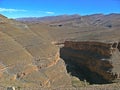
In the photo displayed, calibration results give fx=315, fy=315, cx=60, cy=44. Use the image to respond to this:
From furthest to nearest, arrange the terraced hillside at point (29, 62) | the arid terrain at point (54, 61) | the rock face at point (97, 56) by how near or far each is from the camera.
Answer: the rock face at point (97, 56), the arid terrain at point (54, 61), the terraced hillside at point (29, 62)

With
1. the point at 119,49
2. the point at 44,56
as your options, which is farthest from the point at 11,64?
the point at 119,49

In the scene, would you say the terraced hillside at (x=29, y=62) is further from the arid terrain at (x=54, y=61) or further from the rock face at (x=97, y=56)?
the rock face at (x=97, y=56)

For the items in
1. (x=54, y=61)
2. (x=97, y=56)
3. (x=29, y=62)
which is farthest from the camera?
(x=97, y=56)

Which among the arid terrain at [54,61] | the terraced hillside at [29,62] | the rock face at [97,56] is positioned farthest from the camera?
the rock face at [97,56]

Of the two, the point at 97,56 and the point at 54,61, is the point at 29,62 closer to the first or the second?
the point at 54,61

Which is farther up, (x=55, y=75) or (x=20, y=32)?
(x=20, y=32)

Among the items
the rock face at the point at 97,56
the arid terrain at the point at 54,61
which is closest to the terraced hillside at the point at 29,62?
the arid terrain at the point at 54,61

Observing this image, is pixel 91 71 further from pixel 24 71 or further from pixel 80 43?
→ pixel 24 71

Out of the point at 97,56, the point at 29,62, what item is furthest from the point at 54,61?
the point at 97,56
